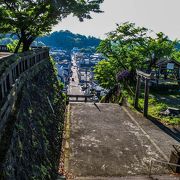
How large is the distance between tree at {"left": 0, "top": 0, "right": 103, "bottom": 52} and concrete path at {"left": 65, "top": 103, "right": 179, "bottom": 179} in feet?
23.3

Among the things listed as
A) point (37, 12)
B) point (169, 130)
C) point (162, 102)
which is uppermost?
point (37, 12)

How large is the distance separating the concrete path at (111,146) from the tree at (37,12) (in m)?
7.12

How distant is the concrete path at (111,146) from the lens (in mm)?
10688

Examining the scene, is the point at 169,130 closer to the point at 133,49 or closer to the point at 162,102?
the point at 162,102

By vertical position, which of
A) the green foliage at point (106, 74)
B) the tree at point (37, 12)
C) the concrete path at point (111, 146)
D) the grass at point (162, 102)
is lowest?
the concrete path at point (111, 146)

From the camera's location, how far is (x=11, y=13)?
17.0m

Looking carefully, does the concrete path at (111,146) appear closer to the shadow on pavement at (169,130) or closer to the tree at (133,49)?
the shadow on pavement at (169,130)

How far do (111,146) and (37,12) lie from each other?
11.2m

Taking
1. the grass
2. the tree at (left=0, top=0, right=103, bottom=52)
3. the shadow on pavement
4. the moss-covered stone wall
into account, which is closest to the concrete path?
the shadow on pavement

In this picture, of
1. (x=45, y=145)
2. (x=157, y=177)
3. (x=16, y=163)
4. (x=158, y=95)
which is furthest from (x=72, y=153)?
(x=158, y=95)

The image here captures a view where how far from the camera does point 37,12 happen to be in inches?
714

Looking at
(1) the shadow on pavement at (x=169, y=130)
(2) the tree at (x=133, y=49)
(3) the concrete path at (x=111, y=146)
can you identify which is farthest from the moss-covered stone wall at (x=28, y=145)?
(2) the tree at (x=133, y=49)

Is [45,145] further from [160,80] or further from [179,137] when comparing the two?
[160,80]

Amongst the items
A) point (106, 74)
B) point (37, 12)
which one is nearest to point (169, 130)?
point (37, 12)
